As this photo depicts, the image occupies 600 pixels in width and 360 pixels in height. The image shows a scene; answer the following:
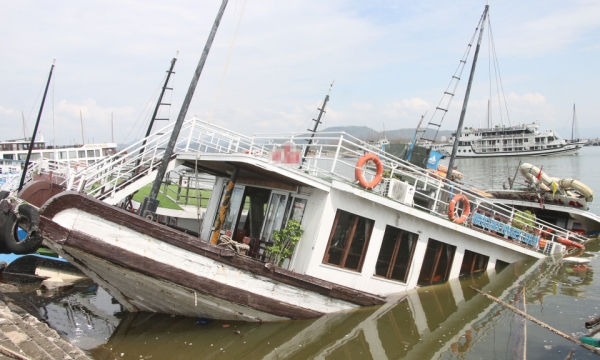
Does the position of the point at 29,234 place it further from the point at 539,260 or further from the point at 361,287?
the point at 539,260

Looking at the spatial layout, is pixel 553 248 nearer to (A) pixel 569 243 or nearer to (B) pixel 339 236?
(A) pixel 569 243

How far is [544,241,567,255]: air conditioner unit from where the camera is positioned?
13729mm

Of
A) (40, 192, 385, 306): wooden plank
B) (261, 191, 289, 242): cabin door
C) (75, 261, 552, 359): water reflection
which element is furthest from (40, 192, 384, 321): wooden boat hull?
(261, 191, 289, 242): cabin door

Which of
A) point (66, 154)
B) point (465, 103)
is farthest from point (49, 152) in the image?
point (465, 103)

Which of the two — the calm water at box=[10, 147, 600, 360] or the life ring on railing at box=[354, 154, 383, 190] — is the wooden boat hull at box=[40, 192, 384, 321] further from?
the life ring on railing at box=[354, 154, 383, 190]

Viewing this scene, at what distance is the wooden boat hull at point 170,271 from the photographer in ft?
21.7

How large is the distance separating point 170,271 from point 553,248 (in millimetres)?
12025

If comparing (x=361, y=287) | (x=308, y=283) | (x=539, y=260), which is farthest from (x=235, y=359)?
(x=539, y=260)

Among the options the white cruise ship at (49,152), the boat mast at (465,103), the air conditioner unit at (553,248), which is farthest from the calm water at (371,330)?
the white cruise ship at (49,152)

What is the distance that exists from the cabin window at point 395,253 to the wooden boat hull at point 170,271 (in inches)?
49.6

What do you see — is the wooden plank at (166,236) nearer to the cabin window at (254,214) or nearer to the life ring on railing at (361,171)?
the life ring on railing at (361,171)

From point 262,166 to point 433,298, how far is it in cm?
520

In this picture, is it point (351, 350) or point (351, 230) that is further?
point (351, 230)

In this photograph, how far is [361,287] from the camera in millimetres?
9250
